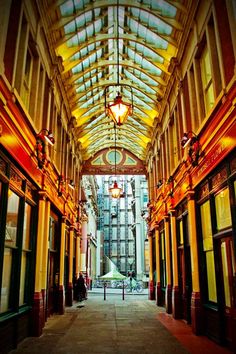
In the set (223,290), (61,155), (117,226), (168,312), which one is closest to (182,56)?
(61,155)

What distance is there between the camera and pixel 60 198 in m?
13.4

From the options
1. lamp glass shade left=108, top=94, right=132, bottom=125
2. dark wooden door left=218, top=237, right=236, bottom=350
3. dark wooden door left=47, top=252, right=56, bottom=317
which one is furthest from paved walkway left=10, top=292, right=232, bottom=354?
lamp glass shade left=108, top=94, right=132, bottom=125

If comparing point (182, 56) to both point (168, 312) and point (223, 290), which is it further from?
point (168, 312)

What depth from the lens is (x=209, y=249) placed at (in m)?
8.86

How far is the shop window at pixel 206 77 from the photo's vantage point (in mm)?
8953

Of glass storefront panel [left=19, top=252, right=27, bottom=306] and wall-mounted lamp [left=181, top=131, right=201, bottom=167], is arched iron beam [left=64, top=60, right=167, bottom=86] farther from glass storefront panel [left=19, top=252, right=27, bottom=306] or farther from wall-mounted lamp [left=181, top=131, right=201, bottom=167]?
glass storefront panel [left=19, top=252, right=27, bottom=306]

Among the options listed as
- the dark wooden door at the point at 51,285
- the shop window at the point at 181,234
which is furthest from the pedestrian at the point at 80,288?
the shop window at the point at 181,234

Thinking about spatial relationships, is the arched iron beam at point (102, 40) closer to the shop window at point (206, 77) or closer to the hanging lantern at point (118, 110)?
the shop window at point (206, 77)

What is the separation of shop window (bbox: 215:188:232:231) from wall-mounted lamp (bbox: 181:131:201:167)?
1.37 m

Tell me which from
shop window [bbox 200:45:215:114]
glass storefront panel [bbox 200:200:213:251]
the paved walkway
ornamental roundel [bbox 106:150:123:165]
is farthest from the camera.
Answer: ornamental roundel [bbox 106:150:123:165]

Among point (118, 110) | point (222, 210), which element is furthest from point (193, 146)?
point (118, 110)

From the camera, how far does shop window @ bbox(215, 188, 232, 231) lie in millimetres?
7438

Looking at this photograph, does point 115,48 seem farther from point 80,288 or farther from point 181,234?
point 80,288

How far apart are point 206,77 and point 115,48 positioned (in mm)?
5330
